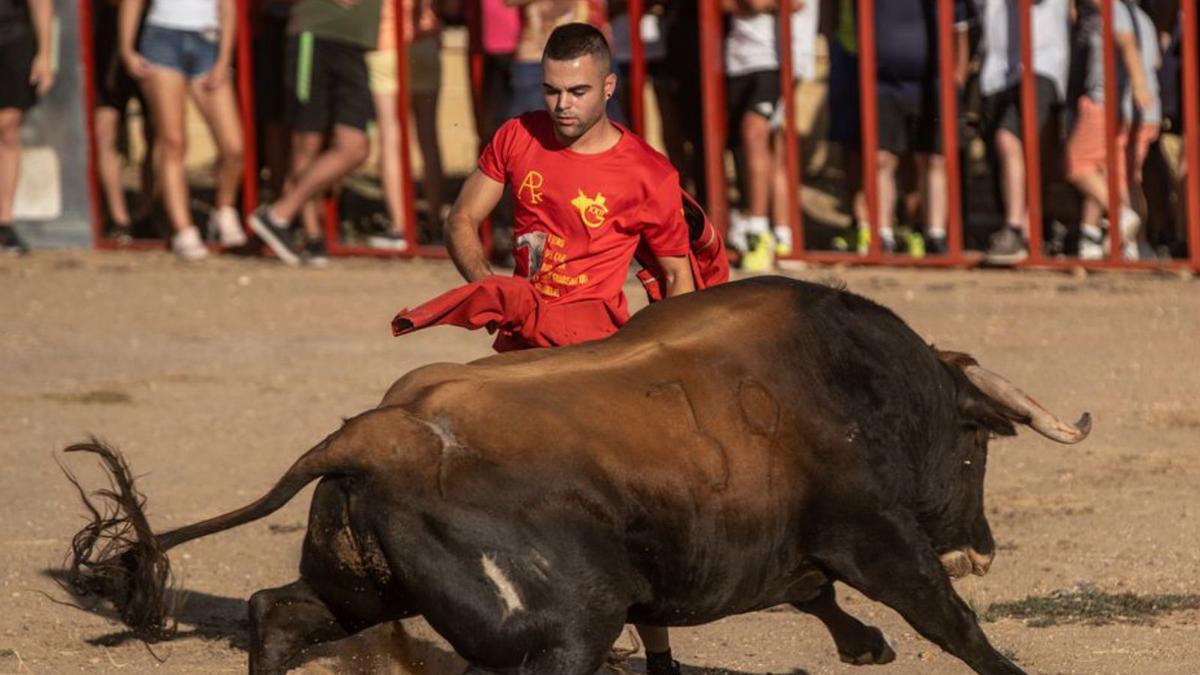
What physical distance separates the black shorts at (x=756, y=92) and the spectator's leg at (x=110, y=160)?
3.53 m

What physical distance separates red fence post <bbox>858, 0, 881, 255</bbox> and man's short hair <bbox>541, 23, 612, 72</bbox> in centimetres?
680

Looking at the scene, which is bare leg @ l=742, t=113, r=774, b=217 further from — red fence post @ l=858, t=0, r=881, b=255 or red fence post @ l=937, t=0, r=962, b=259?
red fence post @ l=937, t=0, r=962, b=259

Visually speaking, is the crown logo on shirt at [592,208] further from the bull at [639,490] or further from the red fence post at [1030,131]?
the red fence post at [1030,131]

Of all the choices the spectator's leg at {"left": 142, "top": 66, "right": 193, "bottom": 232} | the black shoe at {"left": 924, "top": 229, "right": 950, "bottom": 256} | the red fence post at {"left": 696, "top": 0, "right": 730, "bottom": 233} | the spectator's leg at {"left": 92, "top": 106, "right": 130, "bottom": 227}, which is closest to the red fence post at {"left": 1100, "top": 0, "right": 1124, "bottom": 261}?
the black shoe at {"left": 924, "top": 229, "right": 950, "bottom": 256}

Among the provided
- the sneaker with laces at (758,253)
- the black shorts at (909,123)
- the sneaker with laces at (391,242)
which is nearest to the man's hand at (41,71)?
the sneaker with laces at (391,242)

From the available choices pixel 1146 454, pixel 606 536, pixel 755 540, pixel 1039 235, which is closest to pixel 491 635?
pixel 606 536

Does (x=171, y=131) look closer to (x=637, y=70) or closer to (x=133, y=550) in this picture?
(x=637, y=70)

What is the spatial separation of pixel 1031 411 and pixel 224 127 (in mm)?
8083

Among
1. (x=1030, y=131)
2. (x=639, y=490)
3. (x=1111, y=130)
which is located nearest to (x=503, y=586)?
(x=639, y=490)

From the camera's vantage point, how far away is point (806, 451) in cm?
528

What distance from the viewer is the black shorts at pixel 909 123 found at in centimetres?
1255

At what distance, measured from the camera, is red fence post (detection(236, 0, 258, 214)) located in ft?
43.9

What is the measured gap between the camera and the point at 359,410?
9.52 metres

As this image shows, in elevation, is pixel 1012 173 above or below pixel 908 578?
below
